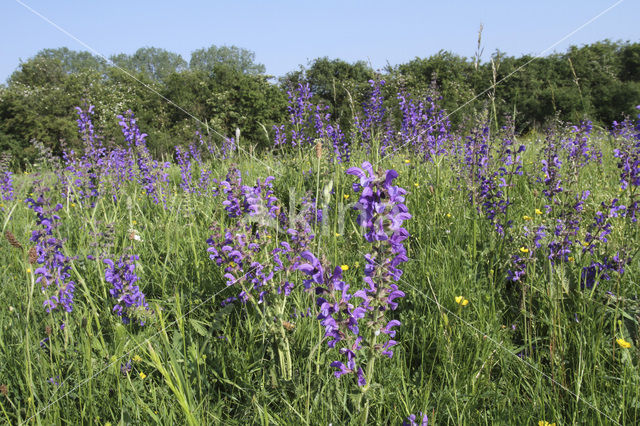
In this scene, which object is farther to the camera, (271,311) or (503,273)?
(503,273)

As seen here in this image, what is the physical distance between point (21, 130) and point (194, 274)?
1198 inches

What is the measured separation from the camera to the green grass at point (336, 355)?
1592 mm

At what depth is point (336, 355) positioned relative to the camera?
6.24ft

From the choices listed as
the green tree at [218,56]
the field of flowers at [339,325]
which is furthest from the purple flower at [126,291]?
the green tree at [218,56]

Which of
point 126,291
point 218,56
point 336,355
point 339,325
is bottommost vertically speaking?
point 336,355

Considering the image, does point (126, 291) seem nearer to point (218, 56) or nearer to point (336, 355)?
point (336, 355)

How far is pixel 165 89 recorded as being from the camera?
92.9 feet

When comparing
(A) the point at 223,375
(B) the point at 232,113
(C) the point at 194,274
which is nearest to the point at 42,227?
(C) the point at 194,274

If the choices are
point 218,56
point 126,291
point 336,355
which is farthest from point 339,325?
point 218,56

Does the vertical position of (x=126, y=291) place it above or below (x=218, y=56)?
below

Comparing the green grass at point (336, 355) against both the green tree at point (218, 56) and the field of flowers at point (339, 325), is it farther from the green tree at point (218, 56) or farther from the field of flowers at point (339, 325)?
the green tree at point (218, 56)

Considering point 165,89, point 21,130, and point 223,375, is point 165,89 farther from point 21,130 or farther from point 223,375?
point 223,375

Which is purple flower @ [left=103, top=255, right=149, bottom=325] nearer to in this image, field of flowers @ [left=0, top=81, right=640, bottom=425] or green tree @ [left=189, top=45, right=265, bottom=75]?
field of flowers @ [left=0, top=81, right=640, bottom=425]

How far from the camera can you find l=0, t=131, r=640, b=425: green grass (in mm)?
1592
